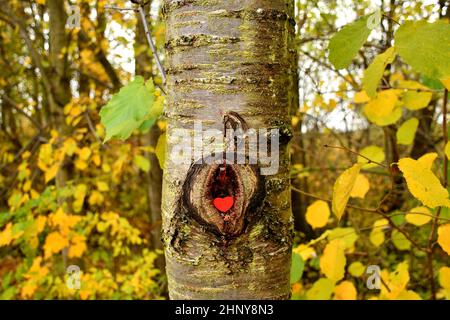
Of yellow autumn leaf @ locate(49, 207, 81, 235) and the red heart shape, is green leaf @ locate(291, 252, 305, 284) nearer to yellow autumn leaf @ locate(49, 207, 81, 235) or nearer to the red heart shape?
the red heart shape

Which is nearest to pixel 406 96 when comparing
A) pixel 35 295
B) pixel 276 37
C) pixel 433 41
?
pixel 433 41

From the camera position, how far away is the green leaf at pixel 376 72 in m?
0.99

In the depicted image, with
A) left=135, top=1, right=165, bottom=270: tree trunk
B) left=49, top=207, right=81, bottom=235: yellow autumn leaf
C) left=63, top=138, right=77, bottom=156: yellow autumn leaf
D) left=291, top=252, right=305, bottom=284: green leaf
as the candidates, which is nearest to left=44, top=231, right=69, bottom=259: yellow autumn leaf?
left=49, top=207, right=81, bottom=235: yellow autumn leaf

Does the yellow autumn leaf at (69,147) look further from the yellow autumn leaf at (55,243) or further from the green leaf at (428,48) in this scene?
the green leaf at (428,48)

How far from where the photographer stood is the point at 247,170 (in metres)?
0.70

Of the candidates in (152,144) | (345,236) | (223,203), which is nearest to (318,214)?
(345,236)

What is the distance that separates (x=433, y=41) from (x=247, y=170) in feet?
1.46

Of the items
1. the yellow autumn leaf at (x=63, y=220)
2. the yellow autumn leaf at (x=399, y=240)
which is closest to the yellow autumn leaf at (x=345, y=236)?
the yellow autumn leaf at (x=399, y=240)

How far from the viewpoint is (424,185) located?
33.3 inches

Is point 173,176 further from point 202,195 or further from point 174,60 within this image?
point 174,60

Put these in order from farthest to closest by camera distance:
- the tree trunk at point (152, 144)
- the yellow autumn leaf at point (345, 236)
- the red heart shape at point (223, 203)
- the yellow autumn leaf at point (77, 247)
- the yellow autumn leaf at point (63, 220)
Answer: the tree trunk at point (152, 144), the yellow autumn leaf at point (77, 247), the yellow autumn leaf at point (63, 220), the yellow autumn leaf at point (345, 236), the red heart shape at point (223, 203)

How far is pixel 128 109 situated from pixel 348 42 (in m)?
0.48

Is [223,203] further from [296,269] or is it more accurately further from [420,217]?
[420,217]

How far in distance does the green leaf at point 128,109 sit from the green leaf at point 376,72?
0.52 meters
